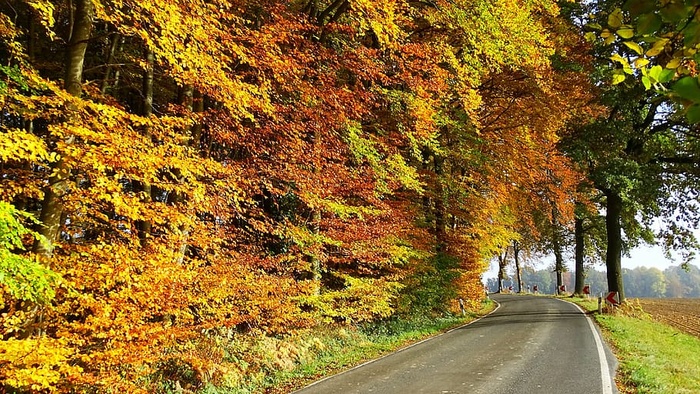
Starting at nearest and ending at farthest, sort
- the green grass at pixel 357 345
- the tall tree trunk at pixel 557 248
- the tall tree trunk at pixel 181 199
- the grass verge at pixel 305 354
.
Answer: the tall tree trunk at pixel 181 199 → the grass verge at pixel 305 354 → the green grass at pixel 357 345 → the tall tree trunk at pixel 557 248

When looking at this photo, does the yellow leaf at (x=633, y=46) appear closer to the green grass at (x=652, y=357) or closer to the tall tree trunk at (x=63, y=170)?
the tall tree trunk at (x=63, y=170)

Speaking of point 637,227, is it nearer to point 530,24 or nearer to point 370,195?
point 530,24

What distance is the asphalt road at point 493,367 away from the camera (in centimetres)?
727

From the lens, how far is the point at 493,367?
28.2 ft

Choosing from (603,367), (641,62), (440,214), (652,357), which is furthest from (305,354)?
(440,214)

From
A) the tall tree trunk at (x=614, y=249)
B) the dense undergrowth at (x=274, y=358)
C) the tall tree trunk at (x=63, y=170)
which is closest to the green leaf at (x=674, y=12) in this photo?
the tall tree trunk at (x=63, y=170)

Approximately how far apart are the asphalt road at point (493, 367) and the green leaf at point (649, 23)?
22.2ft

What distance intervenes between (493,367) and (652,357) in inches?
152

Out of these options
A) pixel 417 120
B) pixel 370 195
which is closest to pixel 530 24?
pixel 417 120

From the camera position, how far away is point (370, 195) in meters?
13.0

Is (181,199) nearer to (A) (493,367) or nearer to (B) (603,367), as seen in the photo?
(A) (493,367)

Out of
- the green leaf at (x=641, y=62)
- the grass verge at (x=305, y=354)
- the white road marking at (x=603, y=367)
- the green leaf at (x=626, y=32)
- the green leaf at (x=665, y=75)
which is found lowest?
the grass verge at (x=305, y=354)

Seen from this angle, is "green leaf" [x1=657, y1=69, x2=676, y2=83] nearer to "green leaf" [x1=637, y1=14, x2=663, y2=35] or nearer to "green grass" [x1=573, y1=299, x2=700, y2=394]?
"green leaf" [x1=637, y1=14, x2=663, y2=35]

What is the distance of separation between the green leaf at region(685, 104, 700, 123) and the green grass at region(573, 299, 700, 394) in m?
7.47
